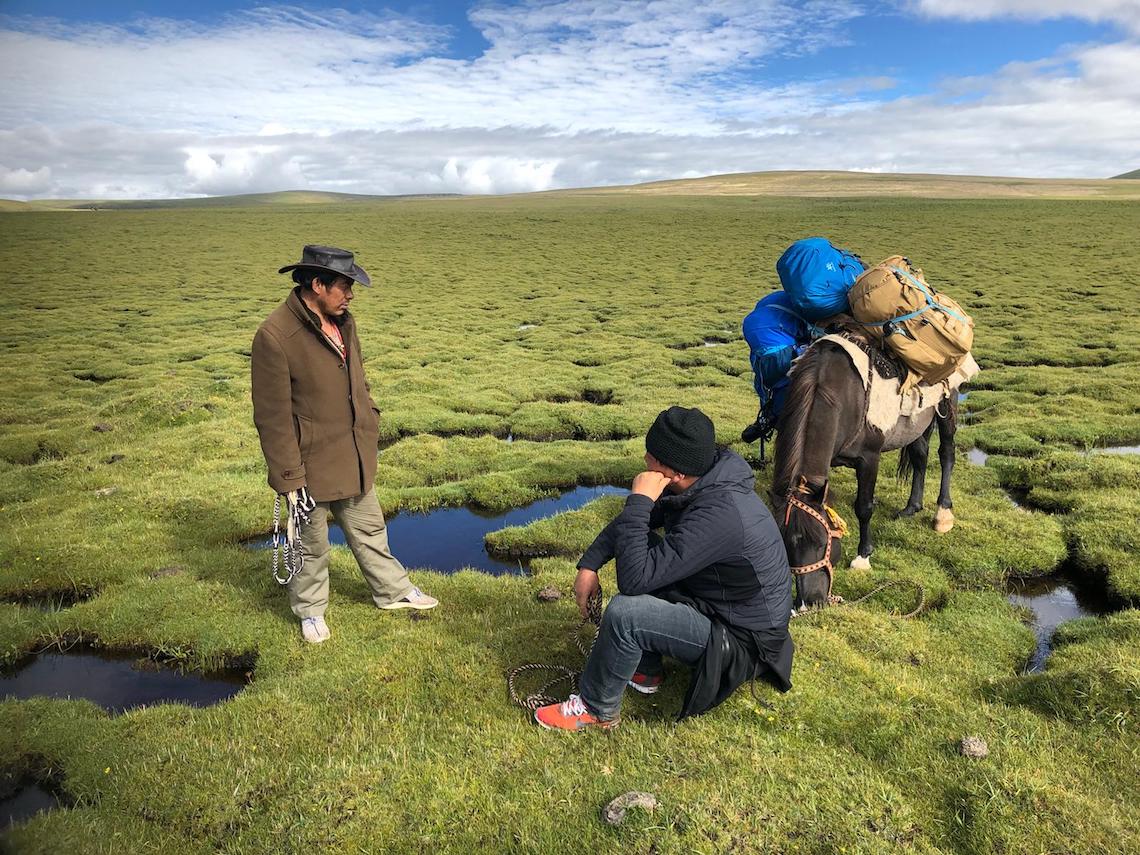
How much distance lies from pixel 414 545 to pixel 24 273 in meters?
49.7

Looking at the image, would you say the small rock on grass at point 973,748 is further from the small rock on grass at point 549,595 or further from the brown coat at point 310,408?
the brown coat at point 310,408

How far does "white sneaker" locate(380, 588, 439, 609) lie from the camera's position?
641 centimetres

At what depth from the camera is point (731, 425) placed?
13.1 meters

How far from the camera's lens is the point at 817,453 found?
5684mm

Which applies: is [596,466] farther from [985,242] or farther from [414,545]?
[985,242]

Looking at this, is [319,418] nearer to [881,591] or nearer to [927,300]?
[881,591]

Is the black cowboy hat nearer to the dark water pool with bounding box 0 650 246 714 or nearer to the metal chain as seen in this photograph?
the metal chain

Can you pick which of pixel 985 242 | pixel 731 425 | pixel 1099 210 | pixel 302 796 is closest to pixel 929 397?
pixel 731 425

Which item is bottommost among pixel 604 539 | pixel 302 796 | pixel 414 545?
pixel 414 545

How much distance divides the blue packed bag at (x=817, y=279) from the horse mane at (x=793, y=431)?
1138 millimetres

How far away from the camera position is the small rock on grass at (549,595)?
6.59 meters

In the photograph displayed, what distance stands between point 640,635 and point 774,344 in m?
3.87

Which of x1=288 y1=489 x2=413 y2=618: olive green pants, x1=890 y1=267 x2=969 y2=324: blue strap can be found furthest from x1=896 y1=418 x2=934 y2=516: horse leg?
x1=288 y1=489 x2=413 y2=618: olive green pants

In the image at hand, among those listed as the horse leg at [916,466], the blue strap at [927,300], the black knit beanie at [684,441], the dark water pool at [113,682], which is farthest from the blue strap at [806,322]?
the dark water pool at [113,682]
